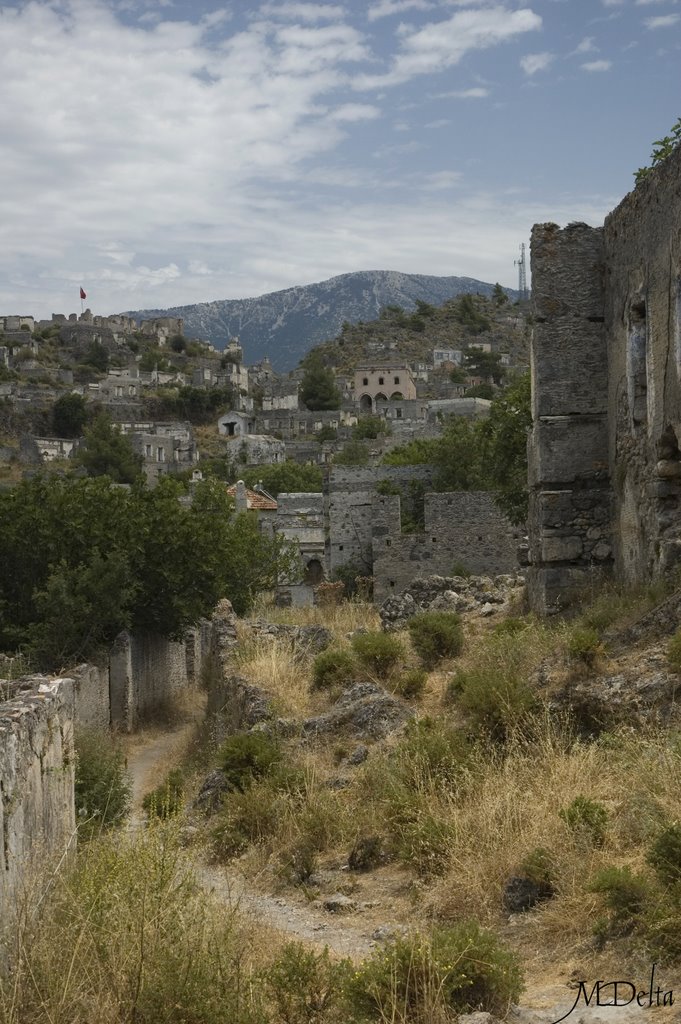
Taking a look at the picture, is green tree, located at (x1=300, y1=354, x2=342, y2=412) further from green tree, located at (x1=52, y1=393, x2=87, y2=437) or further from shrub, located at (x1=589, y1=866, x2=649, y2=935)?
shrub, located at (x1=589, y1=866, x2=649, y2=935)

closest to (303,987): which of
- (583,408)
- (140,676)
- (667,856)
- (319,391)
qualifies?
(667,856)

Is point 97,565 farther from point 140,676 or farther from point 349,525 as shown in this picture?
point 349,525

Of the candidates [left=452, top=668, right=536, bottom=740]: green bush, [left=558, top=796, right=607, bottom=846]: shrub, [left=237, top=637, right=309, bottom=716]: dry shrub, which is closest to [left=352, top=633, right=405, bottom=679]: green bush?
[left=237, top=637, right=309, bottom=716]: dry shrub

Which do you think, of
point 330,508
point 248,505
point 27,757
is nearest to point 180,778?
point 27,757

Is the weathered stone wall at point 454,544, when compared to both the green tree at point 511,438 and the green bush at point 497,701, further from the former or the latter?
the green bush at point 497,701

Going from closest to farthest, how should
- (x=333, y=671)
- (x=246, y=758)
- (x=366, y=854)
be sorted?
(x=366, y=854) → (x=246, y=758) → (x=333, y=671)

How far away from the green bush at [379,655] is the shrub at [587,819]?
199 inches

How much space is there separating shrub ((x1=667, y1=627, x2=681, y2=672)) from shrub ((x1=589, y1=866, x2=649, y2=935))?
9.15 ft

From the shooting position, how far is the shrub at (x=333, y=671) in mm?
12000

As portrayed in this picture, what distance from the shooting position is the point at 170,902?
5.68 m

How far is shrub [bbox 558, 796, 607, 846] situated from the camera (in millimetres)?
6805

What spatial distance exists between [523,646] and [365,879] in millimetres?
3519

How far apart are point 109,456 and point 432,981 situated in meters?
77.9

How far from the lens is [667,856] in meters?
5.95
